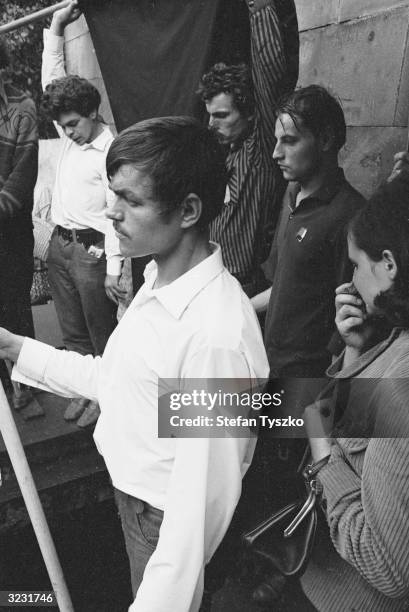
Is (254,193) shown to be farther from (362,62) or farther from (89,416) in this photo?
(89,416)

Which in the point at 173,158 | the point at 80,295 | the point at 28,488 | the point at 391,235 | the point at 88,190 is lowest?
the point at 80,295

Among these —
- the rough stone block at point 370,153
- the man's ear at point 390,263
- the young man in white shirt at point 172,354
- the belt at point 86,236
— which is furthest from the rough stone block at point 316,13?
the man's ear at point 390,263

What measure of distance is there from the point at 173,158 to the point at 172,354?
1.54ft

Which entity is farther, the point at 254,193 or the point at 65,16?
the point at 65,16

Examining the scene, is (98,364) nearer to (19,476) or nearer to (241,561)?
(19,476)

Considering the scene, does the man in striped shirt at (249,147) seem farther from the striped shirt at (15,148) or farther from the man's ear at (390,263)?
the man's ear at (390,263)

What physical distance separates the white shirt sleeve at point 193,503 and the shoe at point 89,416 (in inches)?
72.5

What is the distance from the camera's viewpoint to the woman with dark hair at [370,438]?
1.02 m

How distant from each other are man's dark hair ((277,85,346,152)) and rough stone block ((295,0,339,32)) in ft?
2.45

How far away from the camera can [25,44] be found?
24.4ft

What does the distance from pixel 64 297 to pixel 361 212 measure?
2.32m

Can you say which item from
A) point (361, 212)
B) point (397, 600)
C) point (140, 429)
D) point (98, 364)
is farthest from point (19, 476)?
point (361, 212)

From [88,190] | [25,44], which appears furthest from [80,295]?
[25,44]

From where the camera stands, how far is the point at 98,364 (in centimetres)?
165
